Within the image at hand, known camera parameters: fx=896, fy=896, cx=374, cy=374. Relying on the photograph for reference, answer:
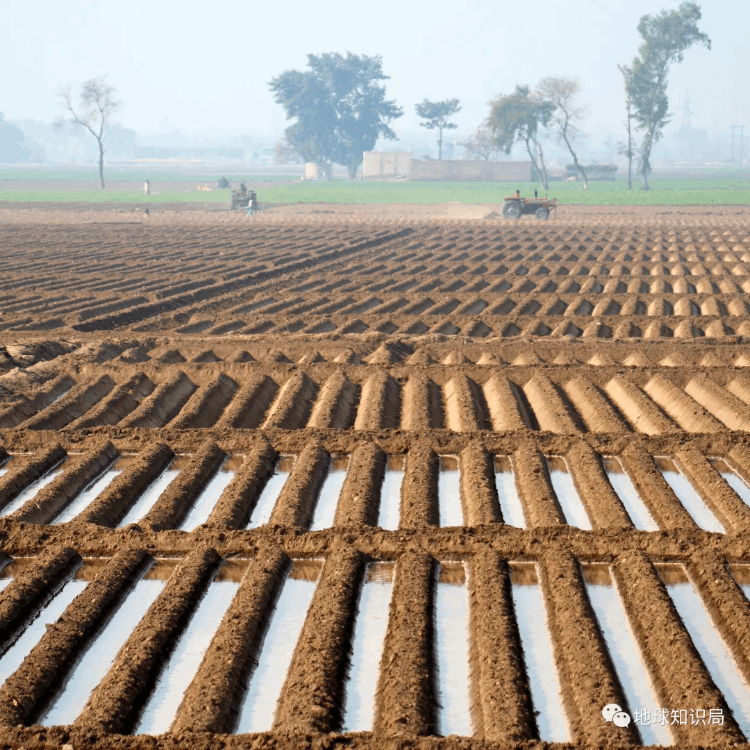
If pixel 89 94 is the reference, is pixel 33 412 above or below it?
below

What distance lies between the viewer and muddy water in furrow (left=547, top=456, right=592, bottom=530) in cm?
618

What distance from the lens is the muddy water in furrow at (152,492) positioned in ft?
20.7

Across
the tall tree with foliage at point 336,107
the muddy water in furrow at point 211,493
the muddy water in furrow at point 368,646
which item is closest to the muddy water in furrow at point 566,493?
the muddy water in furrow at point 368,646

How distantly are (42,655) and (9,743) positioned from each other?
0.70 m

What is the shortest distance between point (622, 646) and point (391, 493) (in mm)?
2445

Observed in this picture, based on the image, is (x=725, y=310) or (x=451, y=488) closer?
(x=451, y=488)

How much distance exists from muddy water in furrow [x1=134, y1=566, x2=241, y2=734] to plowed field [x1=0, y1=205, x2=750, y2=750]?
0.05 feet

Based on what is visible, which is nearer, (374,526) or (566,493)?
(374,526)

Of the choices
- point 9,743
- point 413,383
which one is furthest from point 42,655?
point 413,383

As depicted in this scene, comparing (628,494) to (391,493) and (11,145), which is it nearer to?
(391,493)

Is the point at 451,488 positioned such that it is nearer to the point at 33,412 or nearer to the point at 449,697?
the point at 449,697

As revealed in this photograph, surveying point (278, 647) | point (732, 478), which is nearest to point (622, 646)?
point (278, 647)

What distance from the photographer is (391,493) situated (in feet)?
22.0

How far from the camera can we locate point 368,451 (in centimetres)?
727
